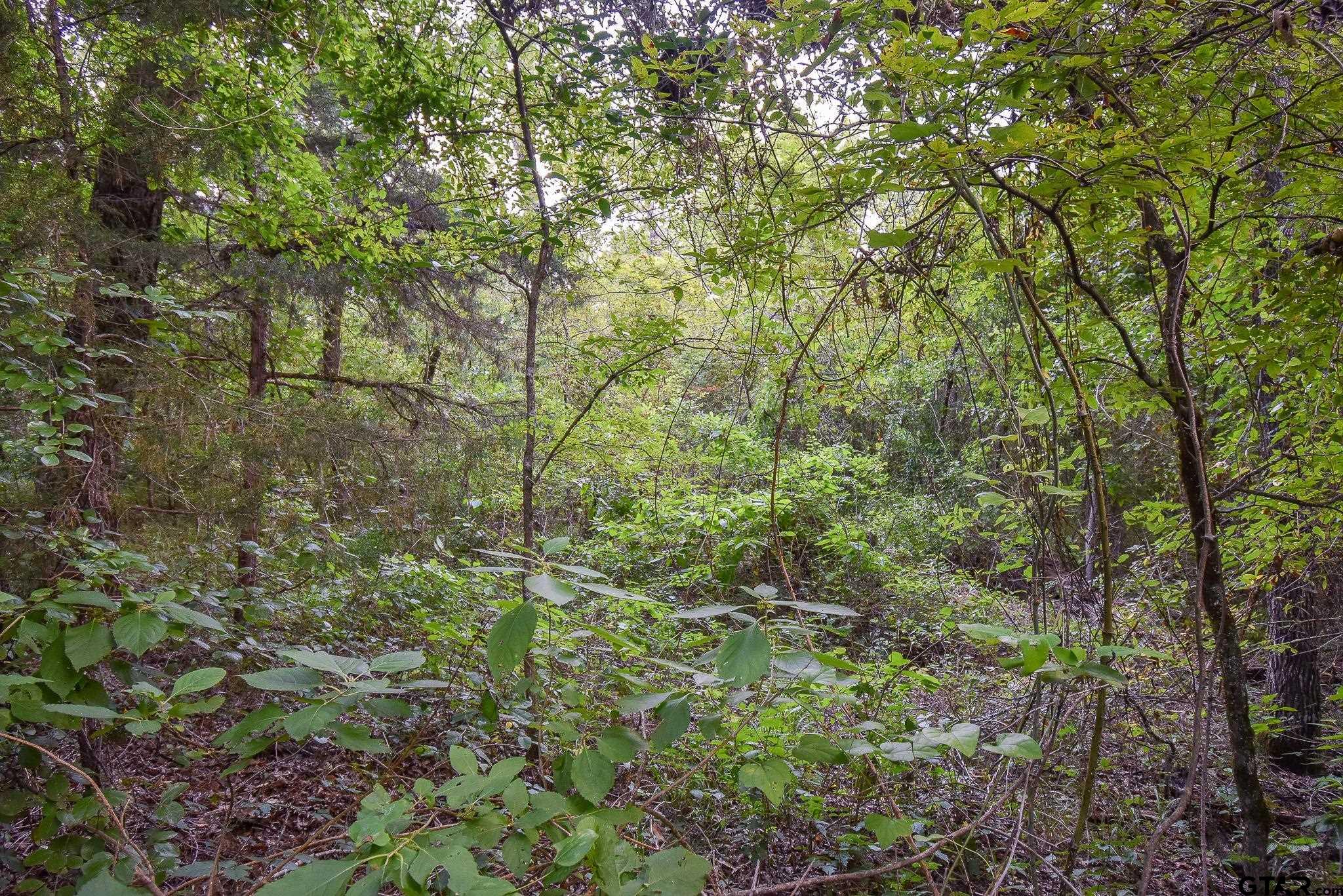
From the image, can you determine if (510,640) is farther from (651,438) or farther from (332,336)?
(332,336)

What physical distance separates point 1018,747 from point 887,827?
235 mm

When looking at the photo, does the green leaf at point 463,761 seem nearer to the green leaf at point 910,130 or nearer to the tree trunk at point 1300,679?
the green leaf at point 910,130

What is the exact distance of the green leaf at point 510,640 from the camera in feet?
3.00

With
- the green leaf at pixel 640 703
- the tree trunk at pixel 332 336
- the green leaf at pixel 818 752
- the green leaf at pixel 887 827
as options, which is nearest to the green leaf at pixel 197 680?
the green leaf at pixel 640 703

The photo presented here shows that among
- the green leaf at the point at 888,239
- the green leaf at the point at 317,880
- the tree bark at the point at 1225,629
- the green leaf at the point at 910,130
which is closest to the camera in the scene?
the green leaf at the point at 317,880

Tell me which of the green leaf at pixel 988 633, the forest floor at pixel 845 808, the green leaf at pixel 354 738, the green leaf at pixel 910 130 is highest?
the green leaf at pixel 910 130

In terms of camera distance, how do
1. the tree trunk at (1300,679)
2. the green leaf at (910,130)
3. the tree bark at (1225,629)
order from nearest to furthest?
1. the green leaf at (910,130)
2. the tree bark at (1225,629)
3. the tree trunk at (1300,679)

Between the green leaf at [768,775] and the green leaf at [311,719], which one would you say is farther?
the green leaf at [768,775]

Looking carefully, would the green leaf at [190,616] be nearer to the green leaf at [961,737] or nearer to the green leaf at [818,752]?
the green leaf at [818,752]

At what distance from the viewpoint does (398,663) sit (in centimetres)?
96

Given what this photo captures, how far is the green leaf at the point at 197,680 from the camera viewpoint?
0.95 m

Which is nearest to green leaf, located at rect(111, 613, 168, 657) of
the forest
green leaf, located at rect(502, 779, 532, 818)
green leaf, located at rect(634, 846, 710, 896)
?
the forest

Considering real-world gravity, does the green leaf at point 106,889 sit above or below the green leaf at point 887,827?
below

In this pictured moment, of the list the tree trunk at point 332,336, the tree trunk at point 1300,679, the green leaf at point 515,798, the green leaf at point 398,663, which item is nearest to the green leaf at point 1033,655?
the green leaf at point 515,798
